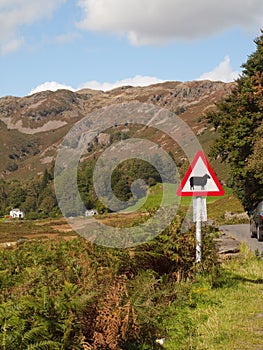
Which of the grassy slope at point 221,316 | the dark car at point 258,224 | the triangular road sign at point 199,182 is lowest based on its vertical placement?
the grassy slope at point 221,316

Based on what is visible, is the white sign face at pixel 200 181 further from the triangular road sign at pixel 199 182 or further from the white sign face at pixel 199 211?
the white sign face at pixel 199 211

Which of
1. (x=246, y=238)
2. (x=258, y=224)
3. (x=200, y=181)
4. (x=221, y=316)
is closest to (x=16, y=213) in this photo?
(x=246, y=238)

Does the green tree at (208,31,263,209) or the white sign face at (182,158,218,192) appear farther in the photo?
the green tree at (208,31,263,209)

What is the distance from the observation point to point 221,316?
314 inches

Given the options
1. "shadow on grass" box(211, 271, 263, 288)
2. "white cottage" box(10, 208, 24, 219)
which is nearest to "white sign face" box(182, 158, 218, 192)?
"shadow on grass" box(211, 271, 263, 288)

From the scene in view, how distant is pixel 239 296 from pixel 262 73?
1117 inches

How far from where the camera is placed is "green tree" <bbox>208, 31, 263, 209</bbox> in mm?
32625

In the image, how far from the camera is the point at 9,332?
5.34 metres

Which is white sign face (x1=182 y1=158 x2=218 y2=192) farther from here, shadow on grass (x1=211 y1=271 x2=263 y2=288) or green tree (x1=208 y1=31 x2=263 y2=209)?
green tree (x1=208 y1=31 x2=263 y2=209)

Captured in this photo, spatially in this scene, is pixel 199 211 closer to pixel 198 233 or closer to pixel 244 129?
pixel 198 233

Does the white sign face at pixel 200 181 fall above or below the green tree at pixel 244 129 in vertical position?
below

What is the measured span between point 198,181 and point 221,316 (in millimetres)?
3592

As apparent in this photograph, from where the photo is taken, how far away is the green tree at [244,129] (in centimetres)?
3262

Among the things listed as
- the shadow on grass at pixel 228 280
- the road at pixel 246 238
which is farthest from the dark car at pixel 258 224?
the shadow on grass at pixel 228 280
